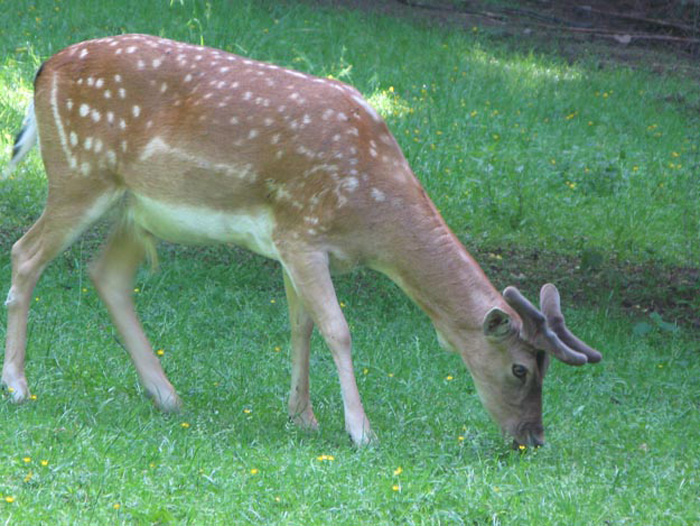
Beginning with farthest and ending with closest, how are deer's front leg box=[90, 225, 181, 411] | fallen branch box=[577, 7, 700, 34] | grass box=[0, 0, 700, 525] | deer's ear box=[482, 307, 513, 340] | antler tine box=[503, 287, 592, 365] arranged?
fallen branch box=[577, 7, 700, 34] → deer's front leg box=[90, 225, 181, 411] → deer's ear box=[482, 307, 513, 340] → antler tine box=[503, 287, 592, 365] → grass box=[0, 0, 700, 525]

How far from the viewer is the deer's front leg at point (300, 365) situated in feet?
20.7

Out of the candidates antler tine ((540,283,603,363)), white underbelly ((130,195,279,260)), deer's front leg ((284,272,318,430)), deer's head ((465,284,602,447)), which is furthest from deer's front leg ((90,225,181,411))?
antler tine ((540,283,603,363))

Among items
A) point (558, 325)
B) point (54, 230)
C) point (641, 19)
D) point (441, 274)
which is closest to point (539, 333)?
point (558, 325)

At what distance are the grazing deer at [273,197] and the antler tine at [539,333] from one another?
1 centimetres

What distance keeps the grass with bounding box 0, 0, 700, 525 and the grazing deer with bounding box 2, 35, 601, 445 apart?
0.36 m

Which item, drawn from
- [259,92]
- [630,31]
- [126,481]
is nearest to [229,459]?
[126,481]

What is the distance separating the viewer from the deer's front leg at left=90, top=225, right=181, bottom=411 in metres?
6.55

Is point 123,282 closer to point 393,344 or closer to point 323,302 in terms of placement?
point 323,302

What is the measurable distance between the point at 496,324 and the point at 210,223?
1569mm

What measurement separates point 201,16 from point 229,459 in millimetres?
8834

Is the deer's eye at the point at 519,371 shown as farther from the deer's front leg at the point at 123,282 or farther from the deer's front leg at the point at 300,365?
the deer's front leg at the point at 123,282

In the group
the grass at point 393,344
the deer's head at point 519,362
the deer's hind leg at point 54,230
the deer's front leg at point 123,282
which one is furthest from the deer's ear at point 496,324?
the deer's hind leg at point 54,230

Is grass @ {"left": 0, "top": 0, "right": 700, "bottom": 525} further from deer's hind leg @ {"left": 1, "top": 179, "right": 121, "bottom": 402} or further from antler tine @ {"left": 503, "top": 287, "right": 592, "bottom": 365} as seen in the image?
antler tine @ {"left": 503, "top": 287, "right": 592, "bottom": 365}

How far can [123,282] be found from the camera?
6738 millimetres
